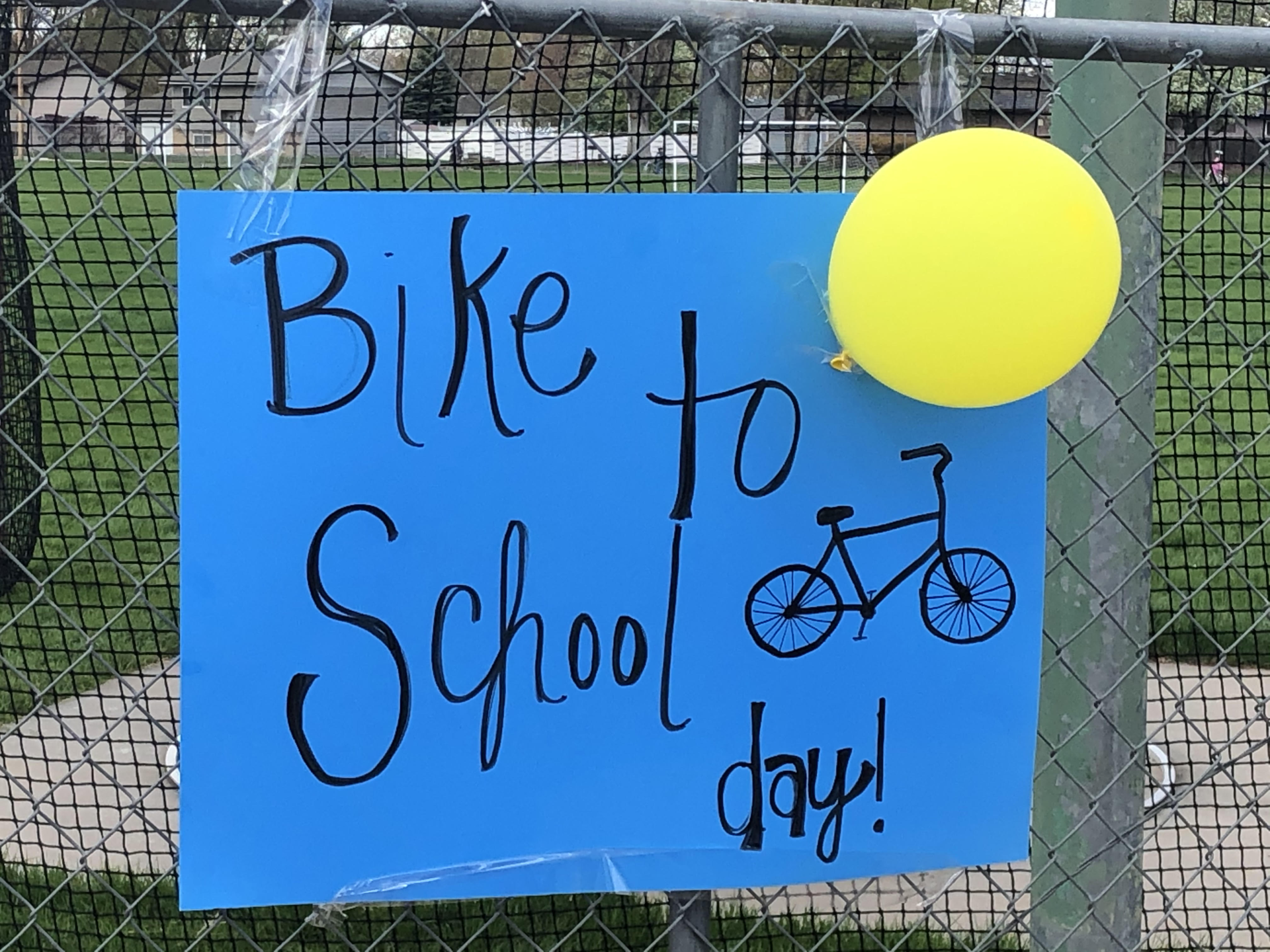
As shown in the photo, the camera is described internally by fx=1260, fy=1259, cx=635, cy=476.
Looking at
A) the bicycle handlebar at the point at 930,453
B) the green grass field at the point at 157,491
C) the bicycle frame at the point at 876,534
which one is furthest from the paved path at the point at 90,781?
the bicycle handlebar at the point at 930,453

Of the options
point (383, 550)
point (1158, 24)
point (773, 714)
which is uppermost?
point (1158, 24)

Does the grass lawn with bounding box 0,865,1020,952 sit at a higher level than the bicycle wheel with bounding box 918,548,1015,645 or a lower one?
lower

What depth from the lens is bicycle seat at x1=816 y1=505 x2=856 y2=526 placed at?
157 centimetres

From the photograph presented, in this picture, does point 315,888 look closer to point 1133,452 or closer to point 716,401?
point 716,401

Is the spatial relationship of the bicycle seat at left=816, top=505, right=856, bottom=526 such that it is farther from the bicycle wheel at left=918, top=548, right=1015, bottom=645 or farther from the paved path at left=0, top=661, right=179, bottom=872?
the paved path at left=0, top=661, right=179, bottom=872

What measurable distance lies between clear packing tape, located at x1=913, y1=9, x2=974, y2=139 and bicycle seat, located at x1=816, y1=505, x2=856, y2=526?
48 centimetres

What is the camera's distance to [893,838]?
65.2 inches

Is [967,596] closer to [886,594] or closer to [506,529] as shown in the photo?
[886,594]

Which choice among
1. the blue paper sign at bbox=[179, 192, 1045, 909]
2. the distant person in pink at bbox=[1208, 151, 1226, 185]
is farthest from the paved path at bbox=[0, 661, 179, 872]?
the distant person in pink at bbox=[1208, 151, 1226, 185]

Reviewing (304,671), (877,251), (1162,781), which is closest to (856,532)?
(877,251)

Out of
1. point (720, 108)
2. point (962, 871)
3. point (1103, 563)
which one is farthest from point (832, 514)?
point (962, 871)

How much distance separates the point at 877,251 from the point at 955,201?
0.31ft

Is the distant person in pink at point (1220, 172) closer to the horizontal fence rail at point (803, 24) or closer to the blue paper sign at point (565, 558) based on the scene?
the horizontal fence rail at point (803, 24)

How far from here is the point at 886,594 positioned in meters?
1.61
